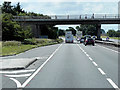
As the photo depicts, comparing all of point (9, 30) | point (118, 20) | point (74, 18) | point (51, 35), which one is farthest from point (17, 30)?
point (51, 35)

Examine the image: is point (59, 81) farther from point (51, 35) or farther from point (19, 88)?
point (51, 35)

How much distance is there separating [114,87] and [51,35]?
8516cm

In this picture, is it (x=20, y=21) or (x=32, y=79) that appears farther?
(x=20, y=21)

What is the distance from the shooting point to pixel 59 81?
871cm

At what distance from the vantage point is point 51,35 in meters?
92.5

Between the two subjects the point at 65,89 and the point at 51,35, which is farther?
the point at 51,35

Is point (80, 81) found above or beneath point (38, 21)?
beneath

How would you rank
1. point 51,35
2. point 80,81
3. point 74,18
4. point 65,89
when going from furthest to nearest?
1. point 51,35
2. point 74,18
3. point 80,81
4. point 65,89

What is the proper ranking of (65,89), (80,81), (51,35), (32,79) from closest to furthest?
(65,89) < (80,81) < (32,79) < (51,35)

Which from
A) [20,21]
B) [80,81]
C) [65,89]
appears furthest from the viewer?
[20,21]

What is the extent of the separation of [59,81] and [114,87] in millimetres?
2162

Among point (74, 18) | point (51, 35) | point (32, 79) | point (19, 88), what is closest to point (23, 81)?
point (32, 79)

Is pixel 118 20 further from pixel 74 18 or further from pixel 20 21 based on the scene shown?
pixel 20 21

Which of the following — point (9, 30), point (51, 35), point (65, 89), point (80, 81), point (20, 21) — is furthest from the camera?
point (51, 35)
